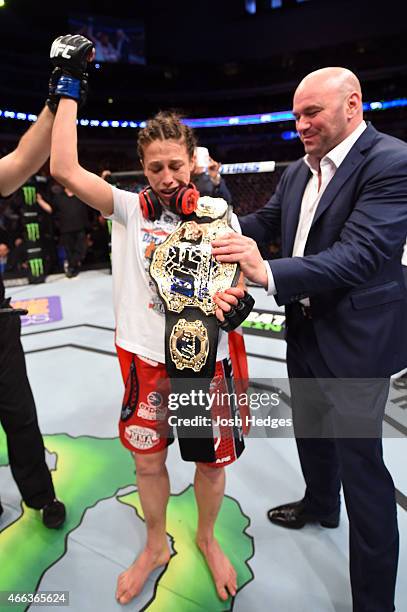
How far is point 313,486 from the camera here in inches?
55.7

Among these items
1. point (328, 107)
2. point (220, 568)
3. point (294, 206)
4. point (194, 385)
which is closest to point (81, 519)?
point (220, 568)

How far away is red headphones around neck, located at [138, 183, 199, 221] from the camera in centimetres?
93

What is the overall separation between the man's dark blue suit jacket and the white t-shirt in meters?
0.24

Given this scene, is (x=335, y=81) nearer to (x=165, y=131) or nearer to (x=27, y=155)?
(x=165, y=131)

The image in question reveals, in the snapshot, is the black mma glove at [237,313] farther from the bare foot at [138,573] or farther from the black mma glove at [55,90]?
the bare foot at [138,573]

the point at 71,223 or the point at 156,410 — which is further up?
the point at 71,223

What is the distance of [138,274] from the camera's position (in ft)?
3.38

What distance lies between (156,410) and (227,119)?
1118 cm

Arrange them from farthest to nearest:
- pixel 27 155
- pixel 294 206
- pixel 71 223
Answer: pixel 71 223, pixel 294 206, pixel 27 155

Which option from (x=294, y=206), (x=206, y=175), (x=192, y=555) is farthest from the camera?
(x=206, y=175)

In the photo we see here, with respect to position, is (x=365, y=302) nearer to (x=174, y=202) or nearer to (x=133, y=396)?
(x=174, y=202)

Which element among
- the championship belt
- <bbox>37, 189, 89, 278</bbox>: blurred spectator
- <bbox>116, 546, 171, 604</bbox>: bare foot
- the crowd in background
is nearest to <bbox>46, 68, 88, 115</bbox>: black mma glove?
the championship belt

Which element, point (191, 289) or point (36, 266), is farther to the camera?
point (36, 266)

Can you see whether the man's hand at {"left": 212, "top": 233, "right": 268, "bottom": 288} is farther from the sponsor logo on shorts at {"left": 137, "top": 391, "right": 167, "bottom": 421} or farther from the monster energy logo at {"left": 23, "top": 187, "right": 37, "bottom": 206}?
the monster energy logo at {"left": 23, "top": 187, "right": 37, "bottom": 206}
